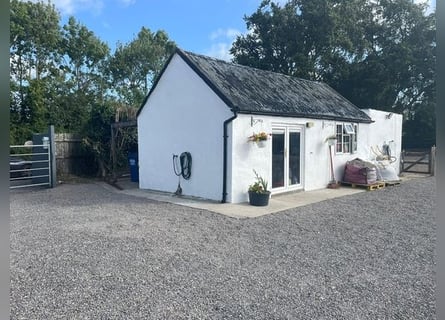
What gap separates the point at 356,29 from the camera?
2345cm

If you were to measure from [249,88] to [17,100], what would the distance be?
13.2m

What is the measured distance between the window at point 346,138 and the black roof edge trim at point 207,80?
5.42 meters

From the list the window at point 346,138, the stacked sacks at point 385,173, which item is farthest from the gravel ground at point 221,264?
the window at point 346,138

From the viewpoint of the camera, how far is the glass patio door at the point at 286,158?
9609 mm

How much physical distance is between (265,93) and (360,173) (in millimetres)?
4639

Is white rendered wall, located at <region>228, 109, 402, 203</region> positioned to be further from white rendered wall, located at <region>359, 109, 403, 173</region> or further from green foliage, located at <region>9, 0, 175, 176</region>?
green foliage, located at <region>9, 0, 175, 176</region>

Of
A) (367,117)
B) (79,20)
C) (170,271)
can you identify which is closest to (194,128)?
(170,271)

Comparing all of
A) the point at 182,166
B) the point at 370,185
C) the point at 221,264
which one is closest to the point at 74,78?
the point at 182,166

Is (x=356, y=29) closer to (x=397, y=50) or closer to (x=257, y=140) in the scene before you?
(x=397, y=50)

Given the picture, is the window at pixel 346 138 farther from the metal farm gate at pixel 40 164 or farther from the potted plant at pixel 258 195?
the metal farm gate at pixel 40 164

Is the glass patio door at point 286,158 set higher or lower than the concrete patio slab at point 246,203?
higher

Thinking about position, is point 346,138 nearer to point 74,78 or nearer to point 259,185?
point 259,185

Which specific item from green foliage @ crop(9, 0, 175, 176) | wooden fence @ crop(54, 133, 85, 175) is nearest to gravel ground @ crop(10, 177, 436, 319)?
wooden fence @ crop(54, 133, 85, 175)

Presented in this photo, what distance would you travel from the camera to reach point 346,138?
12500 mm
